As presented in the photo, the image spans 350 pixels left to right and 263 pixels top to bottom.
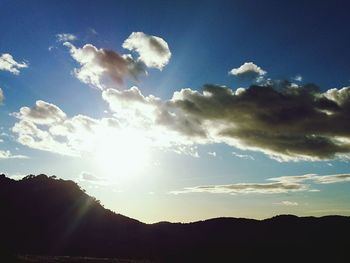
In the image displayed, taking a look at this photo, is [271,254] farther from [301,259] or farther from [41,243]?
[41,243]

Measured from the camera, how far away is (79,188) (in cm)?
13462

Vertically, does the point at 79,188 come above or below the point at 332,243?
above

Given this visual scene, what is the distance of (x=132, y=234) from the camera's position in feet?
386

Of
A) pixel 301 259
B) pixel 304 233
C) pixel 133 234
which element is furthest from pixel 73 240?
pixel 304 233

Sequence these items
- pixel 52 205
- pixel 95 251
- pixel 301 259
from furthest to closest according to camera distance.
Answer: pixel 52 205
pixel 301 259
pixel 95 251

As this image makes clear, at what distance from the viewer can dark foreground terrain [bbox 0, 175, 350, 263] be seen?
348 ft

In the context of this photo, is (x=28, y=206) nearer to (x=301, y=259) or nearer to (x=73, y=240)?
(x=73, y=240)

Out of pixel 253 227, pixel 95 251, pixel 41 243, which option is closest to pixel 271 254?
pixel 253 227

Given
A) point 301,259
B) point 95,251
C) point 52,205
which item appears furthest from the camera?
point 52,205

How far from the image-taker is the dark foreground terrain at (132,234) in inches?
4178

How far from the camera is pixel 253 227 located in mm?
139000

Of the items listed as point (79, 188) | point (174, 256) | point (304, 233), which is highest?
point (79, 188)

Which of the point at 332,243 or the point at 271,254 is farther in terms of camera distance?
the point at 332,243

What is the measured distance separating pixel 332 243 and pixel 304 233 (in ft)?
35.1
